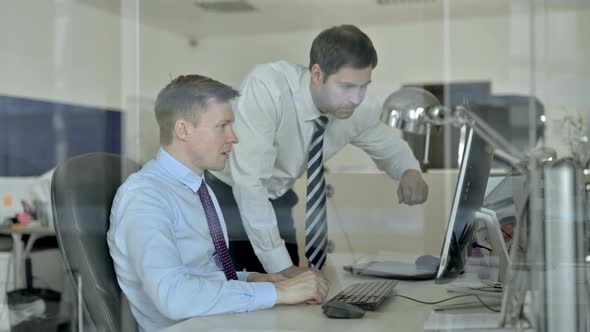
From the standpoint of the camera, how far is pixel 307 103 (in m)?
2.01

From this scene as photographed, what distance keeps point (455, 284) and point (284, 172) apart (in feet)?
2.32

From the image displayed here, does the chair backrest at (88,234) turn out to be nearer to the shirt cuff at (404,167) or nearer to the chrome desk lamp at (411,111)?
the chrome desk lamp at (411,111)

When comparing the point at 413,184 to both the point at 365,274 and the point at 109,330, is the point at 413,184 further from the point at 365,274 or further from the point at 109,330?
the point at 109,330

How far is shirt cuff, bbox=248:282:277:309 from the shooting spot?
1.33 metres

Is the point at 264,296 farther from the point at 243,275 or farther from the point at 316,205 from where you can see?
the point at 316,205

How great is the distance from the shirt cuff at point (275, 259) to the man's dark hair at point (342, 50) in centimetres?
52

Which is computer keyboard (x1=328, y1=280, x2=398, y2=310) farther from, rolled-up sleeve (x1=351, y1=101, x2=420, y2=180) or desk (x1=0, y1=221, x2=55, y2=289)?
desk (x1=0, y1=221, x2=55, y2=289)

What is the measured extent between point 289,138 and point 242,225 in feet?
0.94

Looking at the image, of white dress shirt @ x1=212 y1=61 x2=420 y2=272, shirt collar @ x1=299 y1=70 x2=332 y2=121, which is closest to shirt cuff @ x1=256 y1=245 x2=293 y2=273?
white dress shirt @ x1=212 y1=61 x2=420 y2=272

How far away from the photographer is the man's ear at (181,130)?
1629mm

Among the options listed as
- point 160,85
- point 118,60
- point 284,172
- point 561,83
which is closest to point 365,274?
point 284,172

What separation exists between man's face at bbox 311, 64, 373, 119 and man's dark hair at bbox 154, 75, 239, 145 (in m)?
0.26

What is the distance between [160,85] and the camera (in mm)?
2295

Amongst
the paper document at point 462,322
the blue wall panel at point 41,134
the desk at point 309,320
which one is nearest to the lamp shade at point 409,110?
the desk at point 309,320
